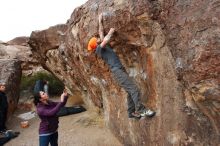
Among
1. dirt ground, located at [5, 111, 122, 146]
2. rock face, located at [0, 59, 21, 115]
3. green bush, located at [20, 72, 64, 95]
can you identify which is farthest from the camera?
green bush, located at [20, 72, 64, 95]

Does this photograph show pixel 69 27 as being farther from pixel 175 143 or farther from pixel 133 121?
pixel 175 143

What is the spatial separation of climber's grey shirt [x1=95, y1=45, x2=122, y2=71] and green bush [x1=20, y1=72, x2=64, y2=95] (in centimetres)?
1137

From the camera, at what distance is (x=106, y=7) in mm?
10031

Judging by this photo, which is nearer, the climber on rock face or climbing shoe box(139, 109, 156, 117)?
the climber on rock face

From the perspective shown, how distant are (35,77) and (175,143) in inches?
570

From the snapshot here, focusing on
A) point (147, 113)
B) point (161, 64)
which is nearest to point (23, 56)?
point (147, 113)

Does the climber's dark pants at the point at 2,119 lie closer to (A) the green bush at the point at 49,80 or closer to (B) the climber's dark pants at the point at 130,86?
(A) the green bush at the point at 49,80

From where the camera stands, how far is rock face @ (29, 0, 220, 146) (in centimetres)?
707

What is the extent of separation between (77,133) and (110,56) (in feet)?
17.2

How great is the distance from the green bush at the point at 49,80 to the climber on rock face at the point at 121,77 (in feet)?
36.8

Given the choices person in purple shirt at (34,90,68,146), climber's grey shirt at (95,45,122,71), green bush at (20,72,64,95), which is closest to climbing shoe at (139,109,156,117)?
climber's grey shirt at (95,45,122,71)

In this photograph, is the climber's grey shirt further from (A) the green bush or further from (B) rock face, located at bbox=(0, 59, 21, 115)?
(A) the green bush

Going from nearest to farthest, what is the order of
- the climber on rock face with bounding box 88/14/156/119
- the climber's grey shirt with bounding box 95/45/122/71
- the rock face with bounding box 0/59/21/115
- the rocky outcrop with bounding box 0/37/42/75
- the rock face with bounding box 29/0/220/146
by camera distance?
1. the rock face with bounding box 29/0/220/146
2. the climber on rock face with bounding box 88/14/156/119
3. the climber's grey shirt with bounding box 95/45/122/71
4. the rock face with bounding box 0/59/21/115
5. the rocky outcrop with bounding box 0/37/42/75

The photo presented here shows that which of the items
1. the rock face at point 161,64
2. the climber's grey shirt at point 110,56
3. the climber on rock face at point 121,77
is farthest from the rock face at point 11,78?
the climber's grey shirt at point 110,56
